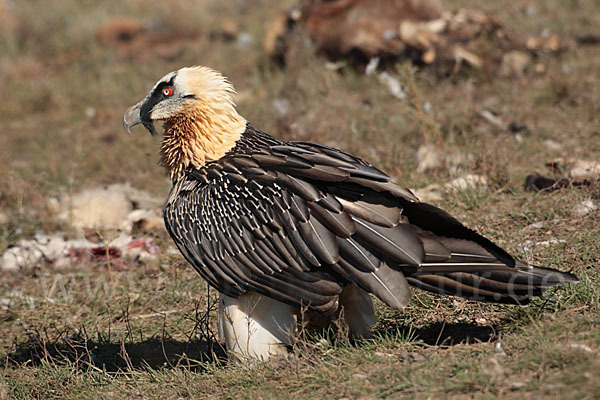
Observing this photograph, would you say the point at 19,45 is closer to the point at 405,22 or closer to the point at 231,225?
the point at 405,22

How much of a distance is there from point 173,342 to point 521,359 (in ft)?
9.24

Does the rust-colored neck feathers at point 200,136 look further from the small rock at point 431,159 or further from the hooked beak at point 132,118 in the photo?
the small rock at point 431,159

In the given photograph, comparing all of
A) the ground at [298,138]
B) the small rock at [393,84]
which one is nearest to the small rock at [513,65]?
the ground at [298,138]

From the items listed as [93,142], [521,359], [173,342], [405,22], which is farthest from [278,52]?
[521,359]

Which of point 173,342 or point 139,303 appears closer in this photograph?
point 173,342

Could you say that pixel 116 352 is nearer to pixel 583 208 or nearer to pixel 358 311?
pixel 358 311

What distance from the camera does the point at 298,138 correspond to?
845 centimetres

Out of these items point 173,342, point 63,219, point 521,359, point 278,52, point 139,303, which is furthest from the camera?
point 278,52

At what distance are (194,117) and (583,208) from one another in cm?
322

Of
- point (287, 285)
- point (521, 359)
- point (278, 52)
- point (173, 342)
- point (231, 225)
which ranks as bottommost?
point (173, 342)

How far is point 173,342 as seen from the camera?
579cm

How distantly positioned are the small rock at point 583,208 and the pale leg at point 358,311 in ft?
7.65

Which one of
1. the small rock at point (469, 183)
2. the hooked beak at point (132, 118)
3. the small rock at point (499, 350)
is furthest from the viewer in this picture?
the small rock at point (469, 183)

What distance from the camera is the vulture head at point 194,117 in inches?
205
